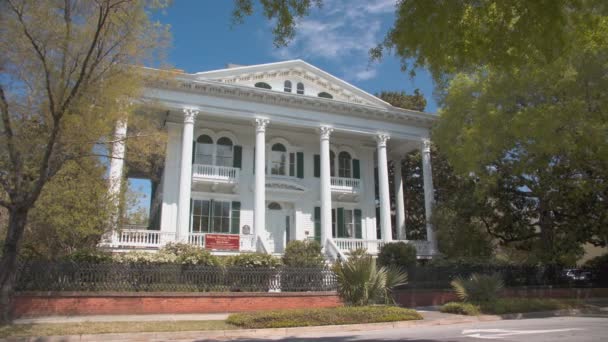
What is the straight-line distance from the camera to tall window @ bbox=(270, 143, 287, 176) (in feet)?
86.0

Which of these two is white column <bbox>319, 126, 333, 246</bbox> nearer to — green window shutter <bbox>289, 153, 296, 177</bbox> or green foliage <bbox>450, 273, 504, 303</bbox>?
green window shutter <bbox>289, 153, 296, 177</bbox>

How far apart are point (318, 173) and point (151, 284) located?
13.9 m

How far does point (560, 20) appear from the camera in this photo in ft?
22.1

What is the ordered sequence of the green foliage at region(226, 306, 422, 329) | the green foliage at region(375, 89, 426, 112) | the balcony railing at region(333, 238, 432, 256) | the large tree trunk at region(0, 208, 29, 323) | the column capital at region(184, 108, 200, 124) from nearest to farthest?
the large tree trunk at region(0, 208, 29, 323)
the green foliage at region(226, 306, 422, 329)
the column capital at region(184, 108, 200, 124)
the balcony railing at region(333, 238, 432, 256)
the green foliage at region(375, 89, 426, 112)

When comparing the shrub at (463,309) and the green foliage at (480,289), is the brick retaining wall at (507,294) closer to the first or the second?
the green foliage at (480,289)

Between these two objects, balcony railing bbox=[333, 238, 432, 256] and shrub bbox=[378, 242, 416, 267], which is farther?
balcony railing bbox=[333, 238, 432, 256]

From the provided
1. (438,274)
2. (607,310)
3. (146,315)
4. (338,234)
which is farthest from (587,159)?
(146,315)

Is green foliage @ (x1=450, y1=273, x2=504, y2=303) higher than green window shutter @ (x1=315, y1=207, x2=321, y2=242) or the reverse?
the reverse

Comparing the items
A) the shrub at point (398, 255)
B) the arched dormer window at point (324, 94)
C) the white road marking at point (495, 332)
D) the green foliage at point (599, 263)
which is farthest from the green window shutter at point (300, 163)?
the white road marking at point (495, 332)

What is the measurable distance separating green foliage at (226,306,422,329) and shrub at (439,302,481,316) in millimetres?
2733

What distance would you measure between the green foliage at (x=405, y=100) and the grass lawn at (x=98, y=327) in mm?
25923

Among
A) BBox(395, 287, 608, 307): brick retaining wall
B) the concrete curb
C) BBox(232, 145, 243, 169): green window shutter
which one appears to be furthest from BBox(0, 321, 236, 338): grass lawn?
BBox(232, 145, 243, 169): green window shutter

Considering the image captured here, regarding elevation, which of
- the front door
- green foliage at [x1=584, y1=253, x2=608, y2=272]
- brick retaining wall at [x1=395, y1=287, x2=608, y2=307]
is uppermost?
the front door

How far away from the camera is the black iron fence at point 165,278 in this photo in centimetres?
1335
